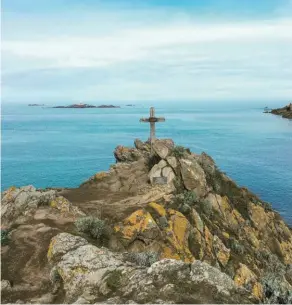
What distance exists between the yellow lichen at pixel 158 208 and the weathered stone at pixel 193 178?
5674 millimetres

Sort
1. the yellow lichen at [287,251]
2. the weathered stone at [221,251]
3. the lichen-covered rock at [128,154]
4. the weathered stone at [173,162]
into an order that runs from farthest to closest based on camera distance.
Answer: the lichen-covered rock at [128,154] < the yellow lichen at [287,251] < the weathered stone at [173,162] < the weathered stone at [221,251]

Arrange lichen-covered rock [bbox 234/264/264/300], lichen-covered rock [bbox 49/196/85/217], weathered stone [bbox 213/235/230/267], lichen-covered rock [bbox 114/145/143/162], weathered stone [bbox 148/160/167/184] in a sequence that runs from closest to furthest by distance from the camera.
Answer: lichen-covered rock [bbox 49/196/85/217]
lichen-covered rock [bbox 234/264/264/300]
weathered stone [bbox 213/235/230/267]
weathered stone [bbox 148/160/167/184]
lichen-covered rock [bbox 114/145/143/162]

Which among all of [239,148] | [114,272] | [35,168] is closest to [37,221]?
[114,272]

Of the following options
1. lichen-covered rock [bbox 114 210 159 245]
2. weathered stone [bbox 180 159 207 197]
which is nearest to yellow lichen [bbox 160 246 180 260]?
lichen-covered rock [bbox 114 210 159 245]

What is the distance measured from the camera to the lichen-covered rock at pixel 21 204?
20984 mm

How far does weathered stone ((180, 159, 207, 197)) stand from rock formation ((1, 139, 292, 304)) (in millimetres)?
85

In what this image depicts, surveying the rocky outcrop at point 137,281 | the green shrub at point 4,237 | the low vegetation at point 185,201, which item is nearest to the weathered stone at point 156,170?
the low vegetation at point 185,201

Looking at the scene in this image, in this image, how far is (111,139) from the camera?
121 m

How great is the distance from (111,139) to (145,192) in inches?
3689

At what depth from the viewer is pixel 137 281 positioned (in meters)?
→ 12.3

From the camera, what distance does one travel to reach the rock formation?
488 inches

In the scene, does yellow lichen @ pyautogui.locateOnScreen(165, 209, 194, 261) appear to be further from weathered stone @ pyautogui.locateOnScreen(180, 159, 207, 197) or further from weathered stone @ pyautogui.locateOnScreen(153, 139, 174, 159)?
weathered stone @ pyautogui.locateOnScreen(153, 139, 174, 159)

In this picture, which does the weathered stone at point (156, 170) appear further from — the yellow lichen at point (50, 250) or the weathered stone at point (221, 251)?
the yellow lichen at point (50, 250)

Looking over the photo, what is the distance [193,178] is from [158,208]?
6587 millimetres
